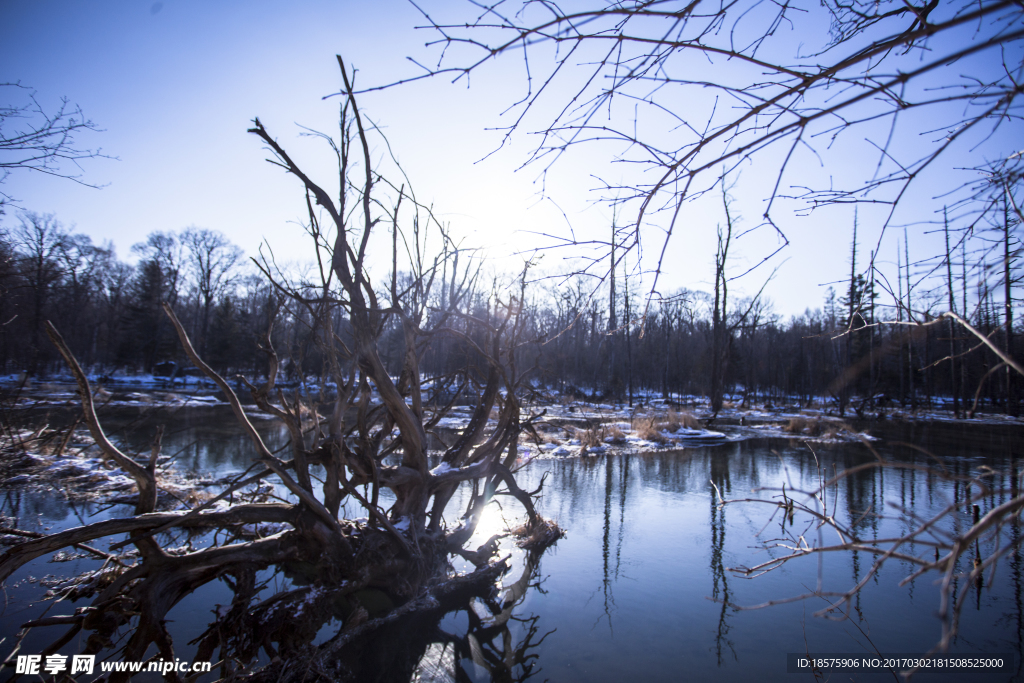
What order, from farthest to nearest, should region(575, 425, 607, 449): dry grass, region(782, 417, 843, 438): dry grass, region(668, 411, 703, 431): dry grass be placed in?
region(668, 411, 703, 431): dry grass < region(782, 417, 843, 438): dry grass < region(575, 425, 607, 449): dry grass

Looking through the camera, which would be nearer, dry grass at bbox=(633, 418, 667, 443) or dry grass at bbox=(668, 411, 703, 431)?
dry grass at bbox=(633, 418, 667, 443)

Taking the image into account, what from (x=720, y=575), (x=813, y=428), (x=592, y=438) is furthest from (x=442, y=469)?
(x=813, y=428)

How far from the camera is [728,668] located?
459 centimetres

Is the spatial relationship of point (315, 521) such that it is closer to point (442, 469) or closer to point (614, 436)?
point (442, 469)

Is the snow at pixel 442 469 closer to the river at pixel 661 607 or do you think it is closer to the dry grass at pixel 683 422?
the river at pixel 661 607

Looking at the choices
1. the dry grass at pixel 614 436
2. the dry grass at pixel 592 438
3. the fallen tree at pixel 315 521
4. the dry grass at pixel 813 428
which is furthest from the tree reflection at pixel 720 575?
the dry grass at pixel 813 428

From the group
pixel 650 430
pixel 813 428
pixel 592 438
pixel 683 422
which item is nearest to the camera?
pixel 592 438

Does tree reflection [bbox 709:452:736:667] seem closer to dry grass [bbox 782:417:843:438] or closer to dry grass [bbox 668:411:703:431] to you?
dry grass [bbox 668:411:703:431]

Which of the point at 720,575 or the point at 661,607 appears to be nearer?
the point at 661,607

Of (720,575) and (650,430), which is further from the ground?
(650,430)

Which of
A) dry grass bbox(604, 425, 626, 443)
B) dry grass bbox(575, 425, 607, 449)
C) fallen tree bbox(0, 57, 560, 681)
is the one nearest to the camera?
fallen tree bbox(0, 57, 560, 681)

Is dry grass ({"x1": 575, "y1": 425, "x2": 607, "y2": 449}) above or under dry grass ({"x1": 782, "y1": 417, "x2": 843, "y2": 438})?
under

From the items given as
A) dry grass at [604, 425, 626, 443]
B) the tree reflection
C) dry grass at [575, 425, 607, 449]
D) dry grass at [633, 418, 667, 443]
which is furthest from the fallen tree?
dry grass at [633, 418, 667, 443]

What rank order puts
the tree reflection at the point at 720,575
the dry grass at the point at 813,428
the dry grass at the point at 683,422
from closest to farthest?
the tree reflection at the point at 720,575, the dry grass at the point at 813,428, the dry grass at the point at 683,422
